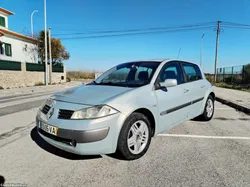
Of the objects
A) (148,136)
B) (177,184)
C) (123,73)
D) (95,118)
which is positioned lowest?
(177,184)

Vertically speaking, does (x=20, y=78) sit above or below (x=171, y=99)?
above

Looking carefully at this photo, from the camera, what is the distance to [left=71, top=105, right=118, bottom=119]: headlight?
105 inches

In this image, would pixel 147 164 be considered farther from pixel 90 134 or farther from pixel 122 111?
pixel 90 134

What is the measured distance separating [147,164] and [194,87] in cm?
234

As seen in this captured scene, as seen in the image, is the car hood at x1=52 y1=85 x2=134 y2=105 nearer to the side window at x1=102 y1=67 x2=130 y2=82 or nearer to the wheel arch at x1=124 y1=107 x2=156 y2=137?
the wheel arch at x1=124 y1=107 x2=156 y2=137

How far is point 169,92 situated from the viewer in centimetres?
362

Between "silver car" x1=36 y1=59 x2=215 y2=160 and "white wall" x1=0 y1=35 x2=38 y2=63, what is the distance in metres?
23.4

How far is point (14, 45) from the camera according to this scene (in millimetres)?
24109

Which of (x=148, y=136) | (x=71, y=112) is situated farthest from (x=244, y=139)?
(x=71, y=112)

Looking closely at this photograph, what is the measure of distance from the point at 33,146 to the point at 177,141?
2.83 m

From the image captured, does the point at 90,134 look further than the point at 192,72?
No

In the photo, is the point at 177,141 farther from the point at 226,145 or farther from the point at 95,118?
the point at 95,118

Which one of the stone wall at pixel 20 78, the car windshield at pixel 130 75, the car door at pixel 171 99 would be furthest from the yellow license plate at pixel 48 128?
the stone wall at pixel 20 78

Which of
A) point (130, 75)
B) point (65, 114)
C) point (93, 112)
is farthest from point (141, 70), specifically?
point (65, 114)
